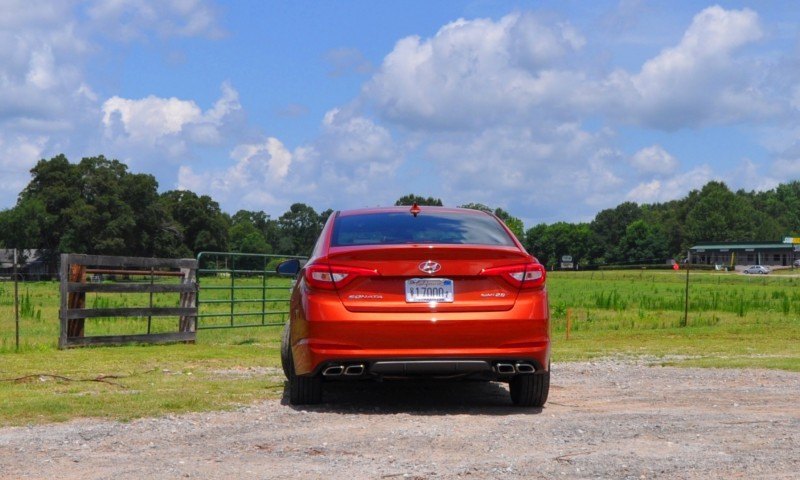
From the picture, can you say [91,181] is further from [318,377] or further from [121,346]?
[318,377]

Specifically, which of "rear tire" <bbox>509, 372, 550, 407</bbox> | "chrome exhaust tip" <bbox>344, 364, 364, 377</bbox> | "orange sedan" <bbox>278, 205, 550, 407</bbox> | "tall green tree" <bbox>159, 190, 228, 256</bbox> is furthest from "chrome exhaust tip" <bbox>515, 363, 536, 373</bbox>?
"tall green tree" <bbox>159, 190, 228, 256</bbox>

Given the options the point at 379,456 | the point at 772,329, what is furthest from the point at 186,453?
the point at 772,329

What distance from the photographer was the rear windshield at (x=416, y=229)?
7.94 m

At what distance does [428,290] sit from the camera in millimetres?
7508

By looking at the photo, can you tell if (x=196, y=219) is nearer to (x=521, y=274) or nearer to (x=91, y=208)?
(x=91, y=208)

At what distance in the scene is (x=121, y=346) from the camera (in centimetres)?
1525

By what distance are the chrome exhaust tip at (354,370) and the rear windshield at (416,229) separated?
96cm

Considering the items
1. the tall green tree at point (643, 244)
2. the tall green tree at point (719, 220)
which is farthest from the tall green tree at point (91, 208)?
the tall green tree at point (719, 220)

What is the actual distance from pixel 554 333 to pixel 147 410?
15470 mm

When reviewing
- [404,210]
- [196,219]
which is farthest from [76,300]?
[196,219]

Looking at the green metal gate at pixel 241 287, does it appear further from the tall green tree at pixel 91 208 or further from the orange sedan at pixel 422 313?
the tall green tree at pixel 91 208

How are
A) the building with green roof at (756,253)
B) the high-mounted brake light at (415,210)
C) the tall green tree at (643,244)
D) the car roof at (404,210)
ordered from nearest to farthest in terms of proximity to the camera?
the high-mounted brake light at (415,210)
the car roof at (404,210)
the building with green roof at (756,253)
the tall green tree at (643,244)

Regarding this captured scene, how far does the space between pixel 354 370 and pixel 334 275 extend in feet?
2.35

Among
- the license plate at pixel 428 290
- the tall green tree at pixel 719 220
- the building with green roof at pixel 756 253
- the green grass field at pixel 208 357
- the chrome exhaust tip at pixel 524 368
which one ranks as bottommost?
the green grass field at pixel 208 357
